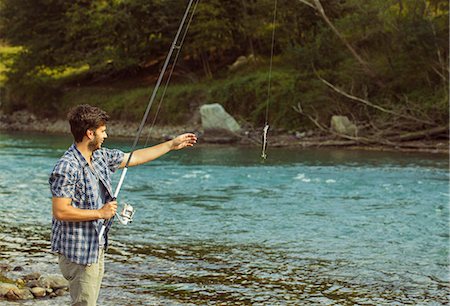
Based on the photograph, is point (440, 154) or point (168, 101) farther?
point (168, 101)

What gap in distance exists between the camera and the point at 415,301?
6.23 metres

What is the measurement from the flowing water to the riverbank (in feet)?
8.15

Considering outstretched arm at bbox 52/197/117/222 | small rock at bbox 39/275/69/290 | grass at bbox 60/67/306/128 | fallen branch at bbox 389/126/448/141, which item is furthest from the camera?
grass at bbox 60/67/306/128

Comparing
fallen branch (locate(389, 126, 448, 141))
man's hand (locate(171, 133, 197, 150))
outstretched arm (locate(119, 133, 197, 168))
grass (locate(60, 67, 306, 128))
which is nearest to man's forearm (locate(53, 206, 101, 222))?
outstretched arm (locate(119, 133, 197, 168))

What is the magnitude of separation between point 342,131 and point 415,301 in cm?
1579

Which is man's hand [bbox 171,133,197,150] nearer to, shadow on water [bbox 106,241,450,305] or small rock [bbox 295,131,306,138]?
shadow on water [bbox 106,241,450,305]

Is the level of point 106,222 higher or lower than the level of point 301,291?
higher

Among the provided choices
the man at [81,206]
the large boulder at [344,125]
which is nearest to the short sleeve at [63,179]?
the man at [81,206]

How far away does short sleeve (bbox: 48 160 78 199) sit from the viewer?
11.9ft

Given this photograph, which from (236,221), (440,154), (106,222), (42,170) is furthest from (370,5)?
(106,222)

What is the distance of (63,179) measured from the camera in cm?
362

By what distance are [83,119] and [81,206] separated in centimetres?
42

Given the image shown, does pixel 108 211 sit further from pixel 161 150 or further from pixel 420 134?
pixel 420 134

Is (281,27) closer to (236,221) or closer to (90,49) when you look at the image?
(90,49)
